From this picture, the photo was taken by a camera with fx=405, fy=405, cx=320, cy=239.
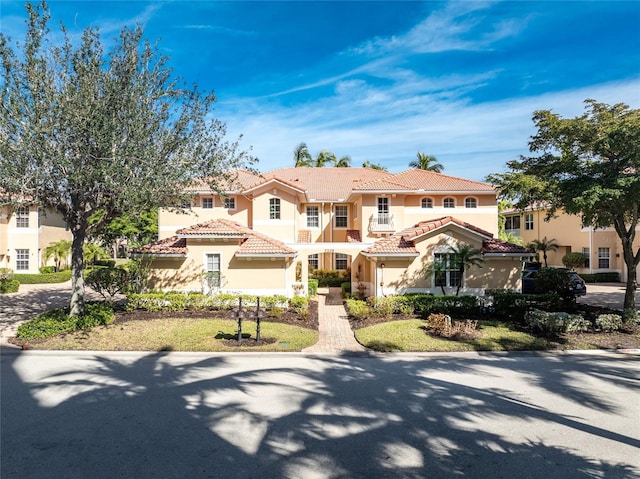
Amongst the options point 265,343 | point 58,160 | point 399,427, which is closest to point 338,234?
point 265,343

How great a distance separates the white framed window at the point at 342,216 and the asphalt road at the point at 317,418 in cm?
1737

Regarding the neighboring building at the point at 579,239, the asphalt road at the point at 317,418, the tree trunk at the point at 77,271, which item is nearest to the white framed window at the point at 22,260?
the tree trunk at the point at 77,271

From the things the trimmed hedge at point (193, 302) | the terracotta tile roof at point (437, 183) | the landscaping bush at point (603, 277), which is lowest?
the trimmed hedge at point (193, 302)

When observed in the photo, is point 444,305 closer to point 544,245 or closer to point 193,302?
point 193,302

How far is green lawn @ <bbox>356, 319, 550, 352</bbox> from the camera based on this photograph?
12242mm

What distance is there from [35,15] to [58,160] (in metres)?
4.54

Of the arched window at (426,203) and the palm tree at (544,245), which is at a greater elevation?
the arched window at (426,203)

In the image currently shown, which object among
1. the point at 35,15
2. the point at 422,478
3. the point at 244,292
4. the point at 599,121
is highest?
the point at 35,15

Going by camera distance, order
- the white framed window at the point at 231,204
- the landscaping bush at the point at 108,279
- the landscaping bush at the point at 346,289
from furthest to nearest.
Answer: the white framed window at the point at 231,204 < the landscaping bush at the point at 346,289 < the landscaping bush at the point at 108,279

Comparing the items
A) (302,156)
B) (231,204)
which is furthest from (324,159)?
(231,204)

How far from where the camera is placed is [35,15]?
39.9 feet

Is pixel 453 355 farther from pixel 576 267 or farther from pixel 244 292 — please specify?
pixel 576 267

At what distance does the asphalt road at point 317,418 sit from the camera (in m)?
5.49

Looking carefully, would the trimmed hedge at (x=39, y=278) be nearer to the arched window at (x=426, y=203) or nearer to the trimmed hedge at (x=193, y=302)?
the trimmed hedge at (x=193, y=302)
